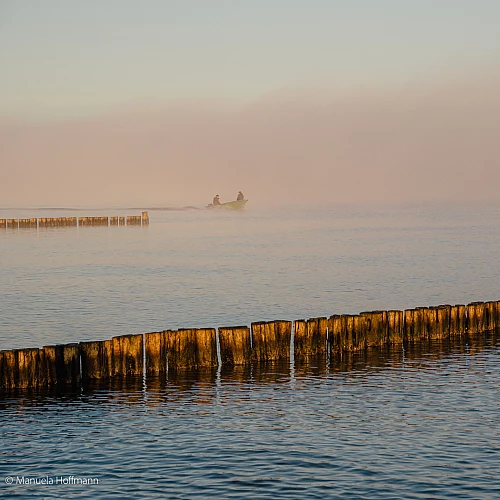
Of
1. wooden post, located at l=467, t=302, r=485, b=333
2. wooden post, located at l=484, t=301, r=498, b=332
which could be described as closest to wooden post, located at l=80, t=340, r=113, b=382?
wooden post, located at l=467, t=302, r=485, b=333

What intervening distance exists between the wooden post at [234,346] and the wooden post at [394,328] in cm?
573

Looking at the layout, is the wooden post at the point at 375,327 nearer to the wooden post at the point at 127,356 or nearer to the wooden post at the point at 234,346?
the wooden post at the point at 234,346

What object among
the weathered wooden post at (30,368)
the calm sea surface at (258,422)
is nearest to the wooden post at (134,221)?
the calm sea surface at (258,422)

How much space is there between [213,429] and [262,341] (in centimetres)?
754

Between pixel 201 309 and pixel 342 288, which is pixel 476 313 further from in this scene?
pixel 342 288

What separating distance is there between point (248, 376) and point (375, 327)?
6.14m

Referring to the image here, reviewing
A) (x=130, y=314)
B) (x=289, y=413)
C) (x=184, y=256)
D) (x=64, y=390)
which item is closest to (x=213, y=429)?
(x=289, y=413)

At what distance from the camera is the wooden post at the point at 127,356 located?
79.0ft

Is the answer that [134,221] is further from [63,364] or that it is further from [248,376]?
[63,364]

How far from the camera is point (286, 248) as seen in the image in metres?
89.1

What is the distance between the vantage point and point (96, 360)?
77.5 feet

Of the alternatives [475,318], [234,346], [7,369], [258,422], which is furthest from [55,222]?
[258,422]

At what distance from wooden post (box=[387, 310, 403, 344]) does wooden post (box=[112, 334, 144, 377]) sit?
9317 millimetres

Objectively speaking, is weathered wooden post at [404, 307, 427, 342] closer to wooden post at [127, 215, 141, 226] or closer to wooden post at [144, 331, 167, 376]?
wooden post at [144, 331, 167, 376]
